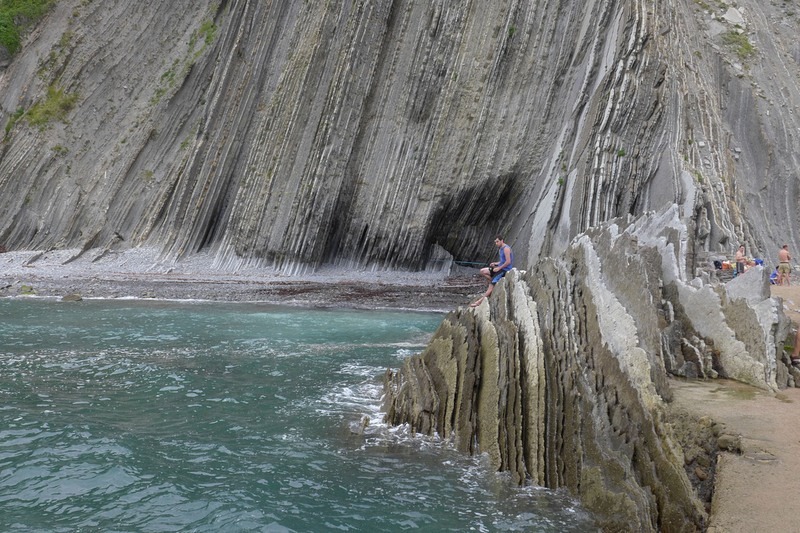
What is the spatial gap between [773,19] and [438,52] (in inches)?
608

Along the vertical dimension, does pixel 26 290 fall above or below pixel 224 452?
below

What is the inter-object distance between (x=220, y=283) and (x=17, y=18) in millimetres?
23428

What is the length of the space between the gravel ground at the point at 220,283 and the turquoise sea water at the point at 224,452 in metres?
7.95

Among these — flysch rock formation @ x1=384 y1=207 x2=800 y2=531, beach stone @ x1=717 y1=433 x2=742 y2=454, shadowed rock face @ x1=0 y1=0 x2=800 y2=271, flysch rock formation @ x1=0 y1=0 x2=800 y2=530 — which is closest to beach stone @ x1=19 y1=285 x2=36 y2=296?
flysch rock formation @ x1=0 y1=0 x2=800 y2=530

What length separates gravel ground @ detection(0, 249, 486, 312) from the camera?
20719 mm

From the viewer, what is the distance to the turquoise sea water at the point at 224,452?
5.35 metres

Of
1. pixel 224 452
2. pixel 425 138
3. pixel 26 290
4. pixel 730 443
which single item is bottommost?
pixel 26 290

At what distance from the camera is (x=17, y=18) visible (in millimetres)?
35094

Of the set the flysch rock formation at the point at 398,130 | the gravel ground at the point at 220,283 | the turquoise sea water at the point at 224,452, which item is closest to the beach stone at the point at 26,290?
the gravel ground at the point at 220,283

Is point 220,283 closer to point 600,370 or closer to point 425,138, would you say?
point 425,138

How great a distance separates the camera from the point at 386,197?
24.7 meters

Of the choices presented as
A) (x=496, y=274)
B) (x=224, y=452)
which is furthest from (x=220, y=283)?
(x=224, y=452)

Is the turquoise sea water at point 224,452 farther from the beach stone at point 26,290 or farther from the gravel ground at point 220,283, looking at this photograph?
the beach stone at point 26,290

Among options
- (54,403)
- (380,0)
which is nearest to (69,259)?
(380,0)
